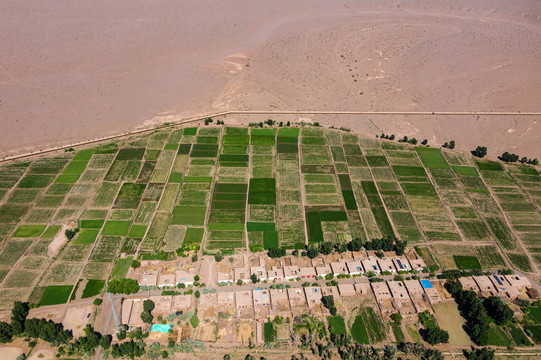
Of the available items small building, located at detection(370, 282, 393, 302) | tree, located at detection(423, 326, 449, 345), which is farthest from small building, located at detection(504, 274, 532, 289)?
small building, located at detection(370, 282, 393, 302)

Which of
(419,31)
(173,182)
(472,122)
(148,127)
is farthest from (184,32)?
(472,122)

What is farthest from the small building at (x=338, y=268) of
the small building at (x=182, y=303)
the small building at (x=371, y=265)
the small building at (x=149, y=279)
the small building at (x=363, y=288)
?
the small building at (x=149, y=279)

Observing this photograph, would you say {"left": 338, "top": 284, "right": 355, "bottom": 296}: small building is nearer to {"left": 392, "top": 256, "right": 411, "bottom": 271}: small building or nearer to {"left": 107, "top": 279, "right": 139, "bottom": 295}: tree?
{"left": 392, "top": 256, "right": 411, "bottom": 271}: small building

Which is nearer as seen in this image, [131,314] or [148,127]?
[131,314]

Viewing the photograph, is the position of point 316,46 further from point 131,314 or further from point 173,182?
point 131,314

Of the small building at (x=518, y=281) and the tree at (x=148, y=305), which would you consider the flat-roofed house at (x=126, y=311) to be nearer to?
the tree at (x=148, y=305)
